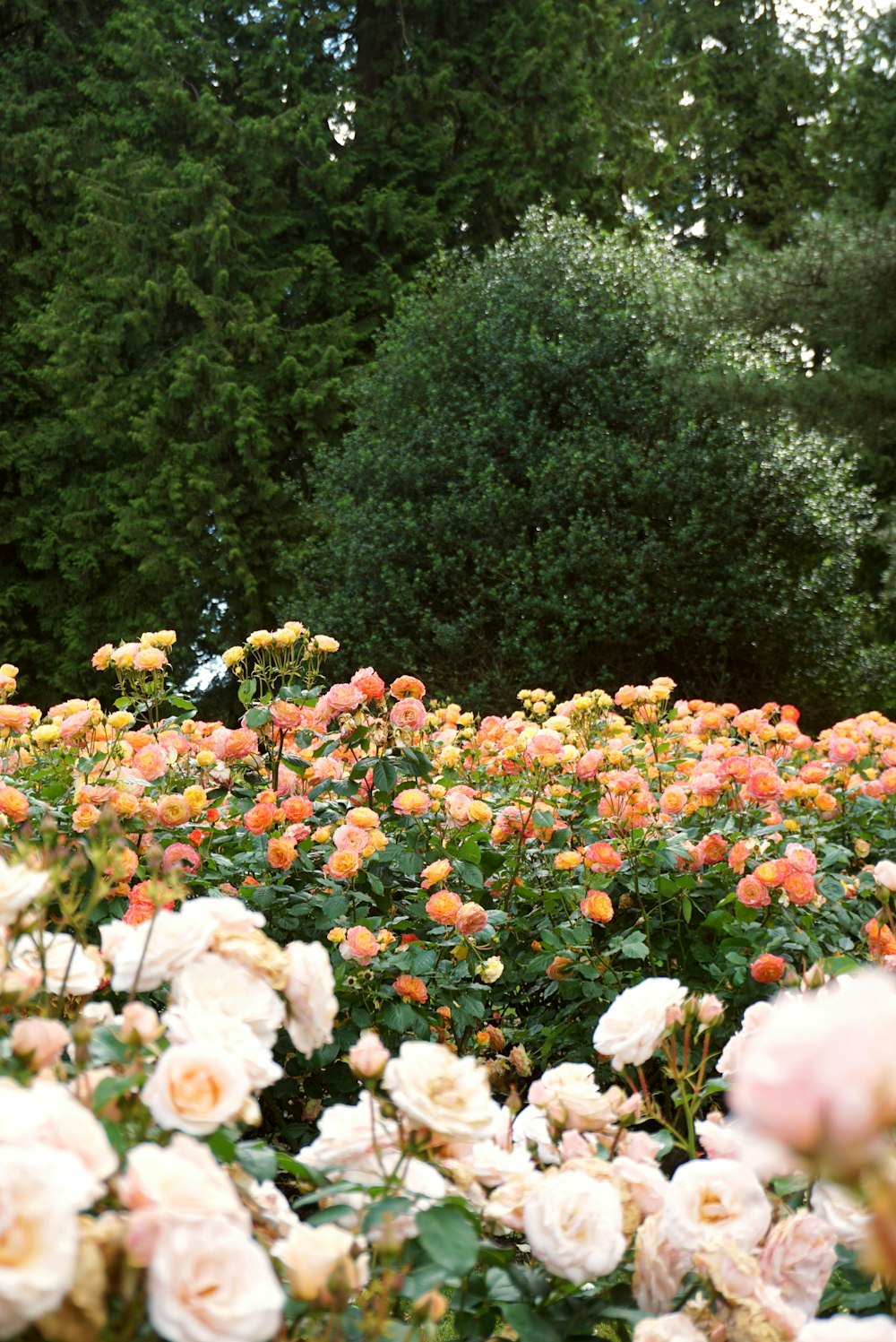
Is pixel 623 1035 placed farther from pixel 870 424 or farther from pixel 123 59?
pixel 123 59

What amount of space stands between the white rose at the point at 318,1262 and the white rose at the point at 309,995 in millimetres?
189

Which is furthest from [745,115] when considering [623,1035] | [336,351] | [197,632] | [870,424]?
[623,1035]

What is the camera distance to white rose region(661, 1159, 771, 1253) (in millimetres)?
901

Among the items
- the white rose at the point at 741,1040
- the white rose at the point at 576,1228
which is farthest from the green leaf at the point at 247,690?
the white rose at the point at 576,1228

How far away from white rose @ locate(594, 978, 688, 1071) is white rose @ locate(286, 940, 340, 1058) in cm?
28

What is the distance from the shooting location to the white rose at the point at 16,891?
836 millimetres

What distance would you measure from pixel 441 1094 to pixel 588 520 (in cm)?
733

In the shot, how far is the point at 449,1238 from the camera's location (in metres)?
0.79

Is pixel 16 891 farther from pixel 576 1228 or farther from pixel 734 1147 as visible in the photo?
pixel 734 1147

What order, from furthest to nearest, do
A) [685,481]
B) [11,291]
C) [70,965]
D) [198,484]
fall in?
[11,291]
[198,484]
[685,481]
[70,965]

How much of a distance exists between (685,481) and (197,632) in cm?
484

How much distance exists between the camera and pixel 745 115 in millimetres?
15688

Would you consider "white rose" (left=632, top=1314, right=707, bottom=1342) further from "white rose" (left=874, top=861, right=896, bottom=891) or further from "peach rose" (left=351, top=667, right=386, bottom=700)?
"peach rose" (left=351, top=667, right=386, bottom=700)

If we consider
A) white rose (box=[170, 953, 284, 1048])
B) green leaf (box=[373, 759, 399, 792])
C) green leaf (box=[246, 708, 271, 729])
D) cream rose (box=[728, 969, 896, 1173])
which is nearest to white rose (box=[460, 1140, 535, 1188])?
white rose (box=[170, 953, 284, 1048])
